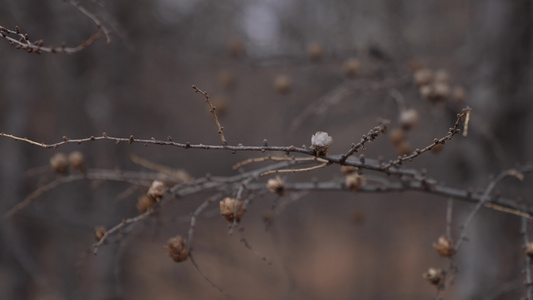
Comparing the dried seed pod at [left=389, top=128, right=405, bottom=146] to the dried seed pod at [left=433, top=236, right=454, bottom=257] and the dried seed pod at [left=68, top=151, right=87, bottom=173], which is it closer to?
the dried seed pod at [left=433, top=236, right=454, bottom=257]

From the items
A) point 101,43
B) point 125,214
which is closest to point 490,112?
point 125,214

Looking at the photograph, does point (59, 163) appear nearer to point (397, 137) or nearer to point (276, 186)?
point (276, 186)

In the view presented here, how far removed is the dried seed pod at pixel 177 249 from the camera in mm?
1263

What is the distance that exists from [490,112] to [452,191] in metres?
1.12

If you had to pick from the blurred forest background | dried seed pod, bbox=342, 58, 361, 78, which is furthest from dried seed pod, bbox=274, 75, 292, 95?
dried seed pod, bbox=342, 58, 361, 78

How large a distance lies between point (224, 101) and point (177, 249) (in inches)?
48.5

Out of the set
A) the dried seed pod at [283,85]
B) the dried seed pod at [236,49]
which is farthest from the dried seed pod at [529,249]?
the dried seed pod at [236,49]

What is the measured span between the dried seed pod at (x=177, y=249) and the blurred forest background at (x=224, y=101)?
10 cm

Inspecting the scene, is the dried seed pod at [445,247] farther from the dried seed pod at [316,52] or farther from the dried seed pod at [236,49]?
the dried seed pod at [236,49]

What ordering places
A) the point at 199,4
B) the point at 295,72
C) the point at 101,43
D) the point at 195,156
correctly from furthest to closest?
the point at 195,156
the point at 199,4
the point at 101,43
the point at 295,72

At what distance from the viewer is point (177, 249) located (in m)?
1.27

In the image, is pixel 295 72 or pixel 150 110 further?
pixel 150 110

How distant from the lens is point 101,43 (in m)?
3.61

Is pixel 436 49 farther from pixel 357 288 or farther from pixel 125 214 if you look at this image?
pixel 357 288
